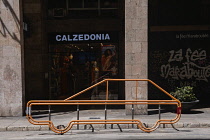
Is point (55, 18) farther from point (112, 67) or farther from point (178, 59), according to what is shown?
point (178, 59)

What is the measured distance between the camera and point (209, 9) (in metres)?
13.4

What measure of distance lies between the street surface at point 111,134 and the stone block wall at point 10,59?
86.1 inches

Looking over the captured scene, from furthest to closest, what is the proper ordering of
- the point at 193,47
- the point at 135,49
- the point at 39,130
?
1. the point at 193,47
2. the point at 135,49
3. the point at 39,130

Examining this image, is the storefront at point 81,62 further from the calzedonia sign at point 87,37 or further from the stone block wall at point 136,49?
the stone block wall at point 136,49

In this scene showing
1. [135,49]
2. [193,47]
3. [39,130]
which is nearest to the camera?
[39,130]

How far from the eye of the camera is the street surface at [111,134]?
7.10m

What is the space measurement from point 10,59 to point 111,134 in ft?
16.7

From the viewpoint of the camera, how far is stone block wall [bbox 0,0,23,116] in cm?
973

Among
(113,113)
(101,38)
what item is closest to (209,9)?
A: (101,38)

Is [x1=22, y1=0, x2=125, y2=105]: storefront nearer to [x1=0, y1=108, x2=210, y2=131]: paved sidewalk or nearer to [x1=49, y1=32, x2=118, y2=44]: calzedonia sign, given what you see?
[x1=49, y1=32, x2=118, y2=44]: calzedonia sign

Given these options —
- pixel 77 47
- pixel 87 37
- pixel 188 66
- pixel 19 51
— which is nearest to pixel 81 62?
pixel 77 47

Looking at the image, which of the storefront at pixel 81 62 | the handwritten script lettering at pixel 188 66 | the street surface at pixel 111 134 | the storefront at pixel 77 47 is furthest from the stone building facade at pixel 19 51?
the handwritten script lettering at pixel 188 66

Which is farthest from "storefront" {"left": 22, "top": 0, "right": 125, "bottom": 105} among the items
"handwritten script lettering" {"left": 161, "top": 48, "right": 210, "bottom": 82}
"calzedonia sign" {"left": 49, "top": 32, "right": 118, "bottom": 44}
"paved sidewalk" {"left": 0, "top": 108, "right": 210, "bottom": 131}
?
"paved sidewalk" {"left": 0, "top": 108, "right": 210, "bottom": 131}

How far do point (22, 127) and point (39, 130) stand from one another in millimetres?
575
